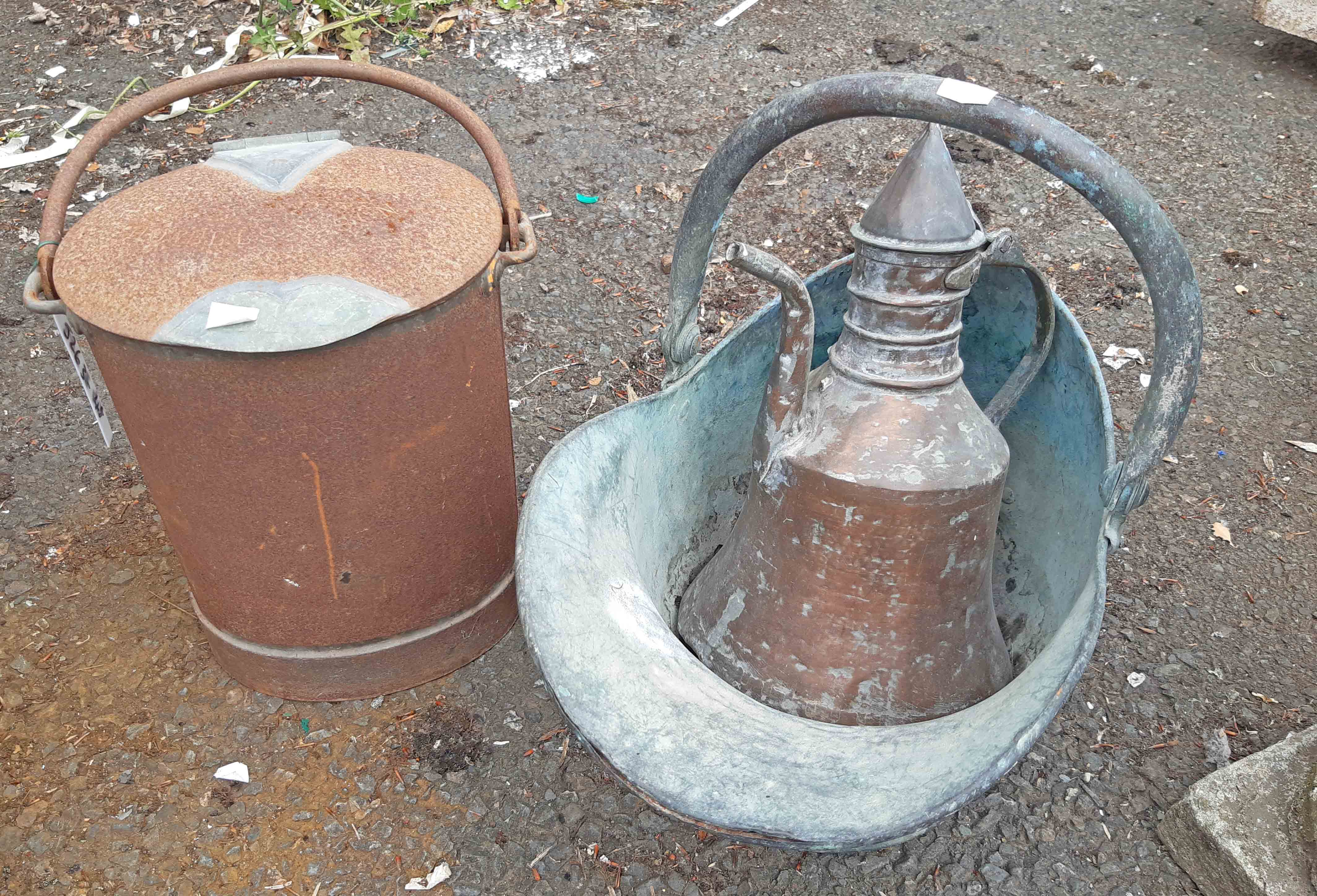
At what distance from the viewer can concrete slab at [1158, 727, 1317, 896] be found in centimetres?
180

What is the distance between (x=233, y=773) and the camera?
2.14 m

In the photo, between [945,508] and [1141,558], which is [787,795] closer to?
[945,508]

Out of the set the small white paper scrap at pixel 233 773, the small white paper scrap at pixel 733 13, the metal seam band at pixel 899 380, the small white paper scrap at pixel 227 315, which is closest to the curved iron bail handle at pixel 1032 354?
the metal seam band at pixel 899 380

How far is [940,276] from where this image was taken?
1401 millimetres

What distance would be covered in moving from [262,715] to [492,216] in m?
1.29

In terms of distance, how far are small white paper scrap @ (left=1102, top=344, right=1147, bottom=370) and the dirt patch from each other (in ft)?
7.55

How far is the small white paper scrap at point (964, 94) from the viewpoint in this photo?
1.23 meters

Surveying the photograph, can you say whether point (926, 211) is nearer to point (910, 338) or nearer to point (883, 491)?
point (910, 338)

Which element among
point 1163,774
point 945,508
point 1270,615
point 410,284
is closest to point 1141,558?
point 1270,615

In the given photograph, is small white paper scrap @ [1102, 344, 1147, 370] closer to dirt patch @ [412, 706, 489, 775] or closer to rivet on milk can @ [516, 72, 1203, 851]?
rivet on milk can @ [516, 72, 1203, 851]

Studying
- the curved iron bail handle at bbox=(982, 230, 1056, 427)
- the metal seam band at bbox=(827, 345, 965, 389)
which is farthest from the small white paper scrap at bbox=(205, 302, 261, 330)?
the curved iron bail handle at bbox=(982, 230, 1056, 427)

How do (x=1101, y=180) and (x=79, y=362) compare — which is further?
(x=79, y=362)

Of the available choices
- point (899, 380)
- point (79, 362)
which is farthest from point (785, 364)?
point (79, 362)

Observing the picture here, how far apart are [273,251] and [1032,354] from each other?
4.46ft
